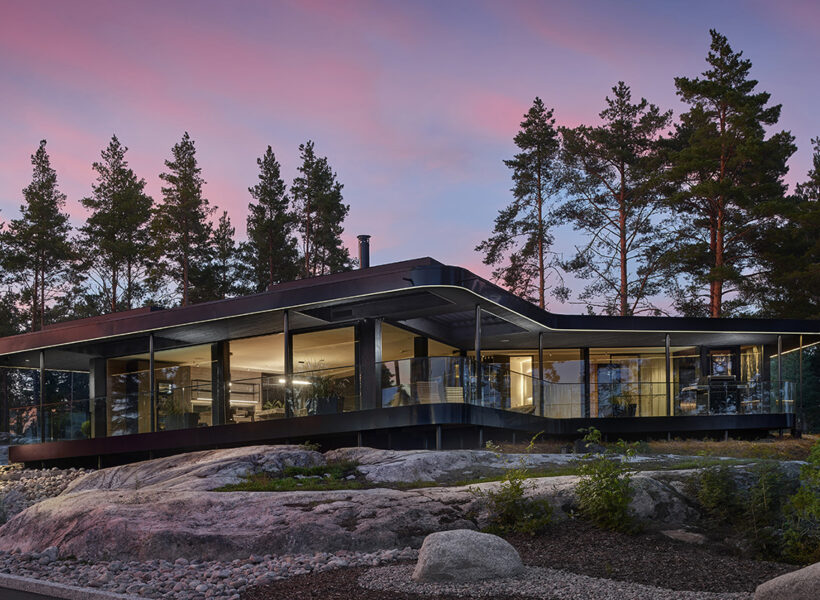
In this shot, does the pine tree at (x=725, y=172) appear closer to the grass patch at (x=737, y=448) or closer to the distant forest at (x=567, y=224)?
the distant forest at (x=567, y=224)

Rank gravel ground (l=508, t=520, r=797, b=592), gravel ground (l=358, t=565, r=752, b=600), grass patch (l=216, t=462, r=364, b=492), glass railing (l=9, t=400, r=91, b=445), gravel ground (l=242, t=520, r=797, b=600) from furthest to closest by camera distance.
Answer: glass railing (l=9, t=400, r=91, b=445)
grass patch (l=216, t=462, r=364, b=492)
gravel ground (l=508, t=520, r=797, b=592)
gravel ground (l=242, t=520, r=797, b=600)
gravel ground (l=358, t=565, r=752, b=600)

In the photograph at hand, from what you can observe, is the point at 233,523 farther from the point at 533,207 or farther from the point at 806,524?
the point at 533,207

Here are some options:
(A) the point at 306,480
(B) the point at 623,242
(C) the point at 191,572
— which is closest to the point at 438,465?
(A) the point at 306,480

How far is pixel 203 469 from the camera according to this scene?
44.0 feet

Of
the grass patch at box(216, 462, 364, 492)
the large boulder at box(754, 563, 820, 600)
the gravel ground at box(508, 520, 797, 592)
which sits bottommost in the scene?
the grass patch at box(216, 462, 364, 492)

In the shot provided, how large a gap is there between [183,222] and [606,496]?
1411 inches

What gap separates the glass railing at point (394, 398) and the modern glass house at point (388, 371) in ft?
0.13

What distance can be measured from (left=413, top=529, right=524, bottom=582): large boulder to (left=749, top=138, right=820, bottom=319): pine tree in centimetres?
2816

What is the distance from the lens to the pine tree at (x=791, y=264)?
31548 millimetres

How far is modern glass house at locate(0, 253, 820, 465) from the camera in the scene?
17.1 metres

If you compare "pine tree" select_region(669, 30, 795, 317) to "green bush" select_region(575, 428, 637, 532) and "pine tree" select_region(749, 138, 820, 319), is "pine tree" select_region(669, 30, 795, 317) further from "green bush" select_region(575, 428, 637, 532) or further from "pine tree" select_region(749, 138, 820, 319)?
"green bush" select_region(575, 428, 637, 532)

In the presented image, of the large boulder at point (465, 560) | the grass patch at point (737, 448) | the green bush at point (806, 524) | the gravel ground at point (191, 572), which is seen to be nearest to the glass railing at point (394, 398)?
the grass patch at point (737, 448)

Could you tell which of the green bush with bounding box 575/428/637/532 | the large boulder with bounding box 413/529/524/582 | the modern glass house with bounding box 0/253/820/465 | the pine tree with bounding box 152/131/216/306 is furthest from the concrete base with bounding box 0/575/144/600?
the pine tree with bounding box 152/131/216/306

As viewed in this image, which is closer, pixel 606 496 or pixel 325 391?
pixel 606 496
